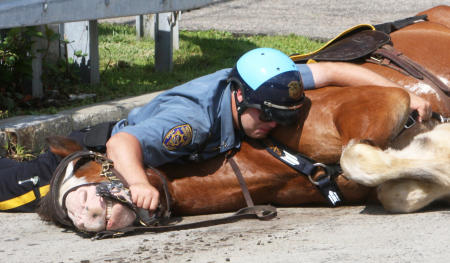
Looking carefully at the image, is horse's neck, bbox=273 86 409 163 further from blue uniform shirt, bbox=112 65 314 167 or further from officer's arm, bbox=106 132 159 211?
officer's arm, bbox=106 132 159 211

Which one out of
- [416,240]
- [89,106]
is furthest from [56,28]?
[416,240]

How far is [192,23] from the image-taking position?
10.4 m

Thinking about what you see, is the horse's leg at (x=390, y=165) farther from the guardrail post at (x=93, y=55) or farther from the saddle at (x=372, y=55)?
the guardrail post at (x=93, y=55)

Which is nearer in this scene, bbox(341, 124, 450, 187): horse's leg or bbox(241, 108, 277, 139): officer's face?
bbox(341, 124, 450, 187): horse's leg

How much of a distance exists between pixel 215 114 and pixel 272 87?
13.2 inches

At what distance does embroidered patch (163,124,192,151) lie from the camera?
3.17 meters

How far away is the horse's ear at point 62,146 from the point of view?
11.0 ft

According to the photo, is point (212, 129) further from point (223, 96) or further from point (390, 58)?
point (390, 58)

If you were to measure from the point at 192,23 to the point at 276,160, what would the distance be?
7.29 metres

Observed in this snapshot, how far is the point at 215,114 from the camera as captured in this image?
11.1ft

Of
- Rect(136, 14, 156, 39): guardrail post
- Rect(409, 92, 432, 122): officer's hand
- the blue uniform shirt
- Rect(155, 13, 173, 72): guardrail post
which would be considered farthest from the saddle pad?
Rect(136, 14, 156, 39): guardrail post

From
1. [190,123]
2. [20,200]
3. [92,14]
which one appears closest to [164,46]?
[92,14]

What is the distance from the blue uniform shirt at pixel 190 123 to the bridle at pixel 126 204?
141 mm

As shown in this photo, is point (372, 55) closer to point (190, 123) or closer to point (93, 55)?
point (190, 123)
